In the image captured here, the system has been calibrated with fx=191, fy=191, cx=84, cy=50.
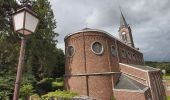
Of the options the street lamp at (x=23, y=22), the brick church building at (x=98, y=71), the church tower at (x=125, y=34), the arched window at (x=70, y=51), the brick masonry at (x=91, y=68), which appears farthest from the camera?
the church tower at (x=125, y=34)

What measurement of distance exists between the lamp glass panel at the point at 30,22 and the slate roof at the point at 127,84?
780 inches

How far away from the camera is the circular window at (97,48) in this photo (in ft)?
81.1

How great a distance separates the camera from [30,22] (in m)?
3.72

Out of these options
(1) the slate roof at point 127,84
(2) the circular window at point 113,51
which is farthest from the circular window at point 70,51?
(1) the slate roof at point 127,84

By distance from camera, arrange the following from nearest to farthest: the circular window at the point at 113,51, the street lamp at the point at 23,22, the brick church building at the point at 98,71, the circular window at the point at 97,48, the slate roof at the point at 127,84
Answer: the street lamp at the point at 23,22, the slate roof at the point at 127,84, the brick church building at the point at 98,71, the circular window at the point at 97,48, the circular window at the point at 113,51

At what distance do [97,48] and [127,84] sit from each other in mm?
5895

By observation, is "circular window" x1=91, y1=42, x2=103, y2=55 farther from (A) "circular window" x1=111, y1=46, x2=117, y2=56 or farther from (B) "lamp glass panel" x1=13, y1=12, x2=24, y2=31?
(B) "lamp glass panel" x1=13, y1=12, x2=24, y2=31

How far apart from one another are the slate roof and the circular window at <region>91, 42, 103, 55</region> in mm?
4558

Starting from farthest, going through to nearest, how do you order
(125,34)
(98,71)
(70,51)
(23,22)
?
(125,34)
(70,51)
(98,71)
(23,22)

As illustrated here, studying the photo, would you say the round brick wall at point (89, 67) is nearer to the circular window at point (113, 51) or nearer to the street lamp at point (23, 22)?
the circular window at point (113, 51)

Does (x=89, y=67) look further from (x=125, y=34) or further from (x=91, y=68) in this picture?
(x=125, y=34)

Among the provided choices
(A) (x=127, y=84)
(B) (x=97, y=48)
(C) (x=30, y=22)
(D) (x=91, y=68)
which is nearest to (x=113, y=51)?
(B) (x=97, y=48)

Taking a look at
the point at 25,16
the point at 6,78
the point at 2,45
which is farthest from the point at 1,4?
the point at 25,16

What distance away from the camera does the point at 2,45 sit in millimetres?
19688
